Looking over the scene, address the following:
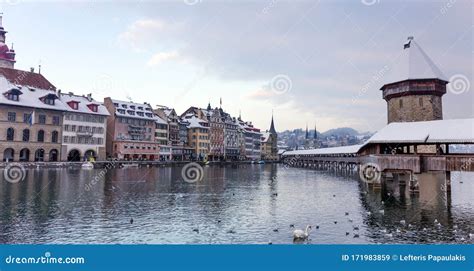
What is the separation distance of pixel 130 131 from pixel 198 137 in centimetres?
3138

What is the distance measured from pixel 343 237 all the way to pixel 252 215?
289 inches

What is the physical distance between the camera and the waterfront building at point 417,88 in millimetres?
58438

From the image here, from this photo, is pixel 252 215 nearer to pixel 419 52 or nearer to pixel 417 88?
pixel 417 88

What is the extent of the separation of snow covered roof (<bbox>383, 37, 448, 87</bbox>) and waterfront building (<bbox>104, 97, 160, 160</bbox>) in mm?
64587

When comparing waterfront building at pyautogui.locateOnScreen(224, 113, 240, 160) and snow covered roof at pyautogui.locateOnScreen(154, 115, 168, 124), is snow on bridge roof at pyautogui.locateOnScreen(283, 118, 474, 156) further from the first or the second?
waterfront building at pyautogui.locateOnScreen(224, 113, 240, 160)

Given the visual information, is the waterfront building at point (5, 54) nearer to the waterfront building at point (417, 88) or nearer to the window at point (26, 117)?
the window at point (26, 117)

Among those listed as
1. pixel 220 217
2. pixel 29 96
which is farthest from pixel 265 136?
pixel 220 217

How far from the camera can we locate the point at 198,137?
127 meters

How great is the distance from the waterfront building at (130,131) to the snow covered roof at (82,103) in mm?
5758

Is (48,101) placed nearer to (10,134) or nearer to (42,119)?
(42,119)

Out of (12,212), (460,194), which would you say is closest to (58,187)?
(12,212)


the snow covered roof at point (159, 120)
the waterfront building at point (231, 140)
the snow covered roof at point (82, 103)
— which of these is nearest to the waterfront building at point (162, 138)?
the snow covered roof at point (159, 120)
